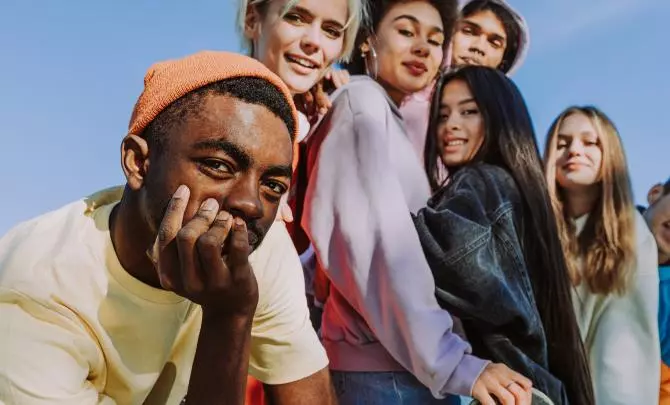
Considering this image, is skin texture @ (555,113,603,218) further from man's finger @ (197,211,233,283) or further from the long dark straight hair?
man's finger @ (197,211,233,283)

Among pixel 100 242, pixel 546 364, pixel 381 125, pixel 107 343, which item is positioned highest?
pixel 381 125

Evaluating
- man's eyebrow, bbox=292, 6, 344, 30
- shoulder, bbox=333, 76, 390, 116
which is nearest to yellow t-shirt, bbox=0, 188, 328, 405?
shoulder, bbox=333, 76, 390, 116

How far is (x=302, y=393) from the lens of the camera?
2.00 metres

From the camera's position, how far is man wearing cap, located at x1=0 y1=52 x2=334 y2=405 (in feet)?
4.81

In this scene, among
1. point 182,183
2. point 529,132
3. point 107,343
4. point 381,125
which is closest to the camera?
point 182,183

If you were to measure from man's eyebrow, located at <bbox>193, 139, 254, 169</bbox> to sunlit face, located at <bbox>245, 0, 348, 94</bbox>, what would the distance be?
1.05 m

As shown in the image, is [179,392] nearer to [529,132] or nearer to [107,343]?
[107,343]

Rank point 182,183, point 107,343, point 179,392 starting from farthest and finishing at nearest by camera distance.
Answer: point 179,392, point 107,343, point 182,183

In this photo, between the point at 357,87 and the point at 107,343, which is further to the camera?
the point at 357,87

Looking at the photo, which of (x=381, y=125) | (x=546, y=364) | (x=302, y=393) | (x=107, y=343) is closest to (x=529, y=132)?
(x=381, y=125)

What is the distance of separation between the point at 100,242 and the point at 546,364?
1.41 meters

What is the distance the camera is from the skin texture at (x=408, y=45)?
2877 mm

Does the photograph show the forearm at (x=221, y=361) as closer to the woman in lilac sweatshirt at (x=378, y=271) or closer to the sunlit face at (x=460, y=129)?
the woman in lilac sweatshirt at (x=378, y=271)

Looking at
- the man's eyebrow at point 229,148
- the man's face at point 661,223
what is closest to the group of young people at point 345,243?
the man's eyebrow at point 229,148
